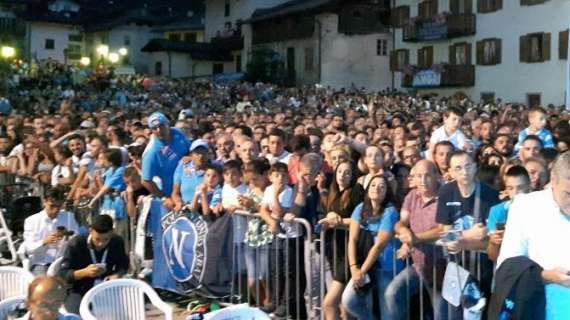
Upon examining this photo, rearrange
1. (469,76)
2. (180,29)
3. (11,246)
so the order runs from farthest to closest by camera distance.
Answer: (180,29)
(469,76)
(11,246)

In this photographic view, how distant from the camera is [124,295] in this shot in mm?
6676

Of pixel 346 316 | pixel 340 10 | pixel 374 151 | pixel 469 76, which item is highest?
pixel 340 10

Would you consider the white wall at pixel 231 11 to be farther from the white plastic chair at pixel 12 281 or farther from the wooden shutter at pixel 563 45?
the white plastic chair at pixel 12 281

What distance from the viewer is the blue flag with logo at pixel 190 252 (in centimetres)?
830

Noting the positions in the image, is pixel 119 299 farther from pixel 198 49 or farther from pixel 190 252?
pixel 198 49

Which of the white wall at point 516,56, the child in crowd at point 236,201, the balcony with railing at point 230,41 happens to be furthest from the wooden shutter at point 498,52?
the child in crowd at point 236,201

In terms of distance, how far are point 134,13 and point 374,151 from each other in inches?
2988

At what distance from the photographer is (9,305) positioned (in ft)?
19.8

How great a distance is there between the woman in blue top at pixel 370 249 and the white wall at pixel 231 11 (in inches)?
2326

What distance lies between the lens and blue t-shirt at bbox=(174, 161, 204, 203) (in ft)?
29.4

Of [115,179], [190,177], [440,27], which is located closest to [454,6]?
[440,27]

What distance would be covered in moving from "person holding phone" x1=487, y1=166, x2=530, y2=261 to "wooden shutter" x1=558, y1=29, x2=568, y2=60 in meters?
Answer: 32.1

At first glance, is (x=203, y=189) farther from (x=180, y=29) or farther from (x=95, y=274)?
(x=180, y=29)

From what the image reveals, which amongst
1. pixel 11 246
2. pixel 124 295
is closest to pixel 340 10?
pixel 11 246
